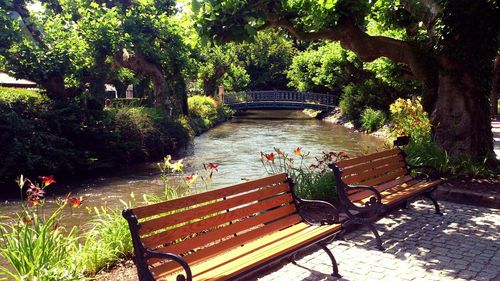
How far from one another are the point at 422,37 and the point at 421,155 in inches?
96.4

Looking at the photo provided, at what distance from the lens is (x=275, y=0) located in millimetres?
7180

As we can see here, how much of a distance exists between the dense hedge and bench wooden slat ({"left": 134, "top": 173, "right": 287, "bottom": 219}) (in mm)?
9117

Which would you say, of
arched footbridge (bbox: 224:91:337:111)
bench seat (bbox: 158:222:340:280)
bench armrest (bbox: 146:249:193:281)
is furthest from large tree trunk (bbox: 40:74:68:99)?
arched footbridge (bbox: 224:91:337:111)

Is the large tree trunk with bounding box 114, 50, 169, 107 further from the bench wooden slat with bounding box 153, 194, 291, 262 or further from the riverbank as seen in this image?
the bench wooden slat with bounding box 153, 194, 291, 262

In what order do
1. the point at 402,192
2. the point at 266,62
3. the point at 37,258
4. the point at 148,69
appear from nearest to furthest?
the point at 37,258 < the point at 402,192 < the point at 148,69 < the point at 266,62

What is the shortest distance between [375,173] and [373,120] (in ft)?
60.4

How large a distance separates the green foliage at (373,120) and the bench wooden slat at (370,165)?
680 inches

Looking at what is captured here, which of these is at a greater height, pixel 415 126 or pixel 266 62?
pixel 266 62

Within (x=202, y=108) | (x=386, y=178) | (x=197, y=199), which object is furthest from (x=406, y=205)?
(x=202, y=108)

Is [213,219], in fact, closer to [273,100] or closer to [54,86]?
[54,86]

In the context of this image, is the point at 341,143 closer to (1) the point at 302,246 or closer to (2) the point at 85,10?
(2) the point at 85,10

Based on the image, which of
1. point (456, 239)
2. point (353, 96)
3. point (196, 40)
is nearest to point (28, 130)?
point (196, 40)

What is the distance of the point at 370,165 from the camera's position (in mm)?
6070

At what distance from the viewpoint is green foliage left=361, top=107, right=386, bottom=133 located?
23625mm
